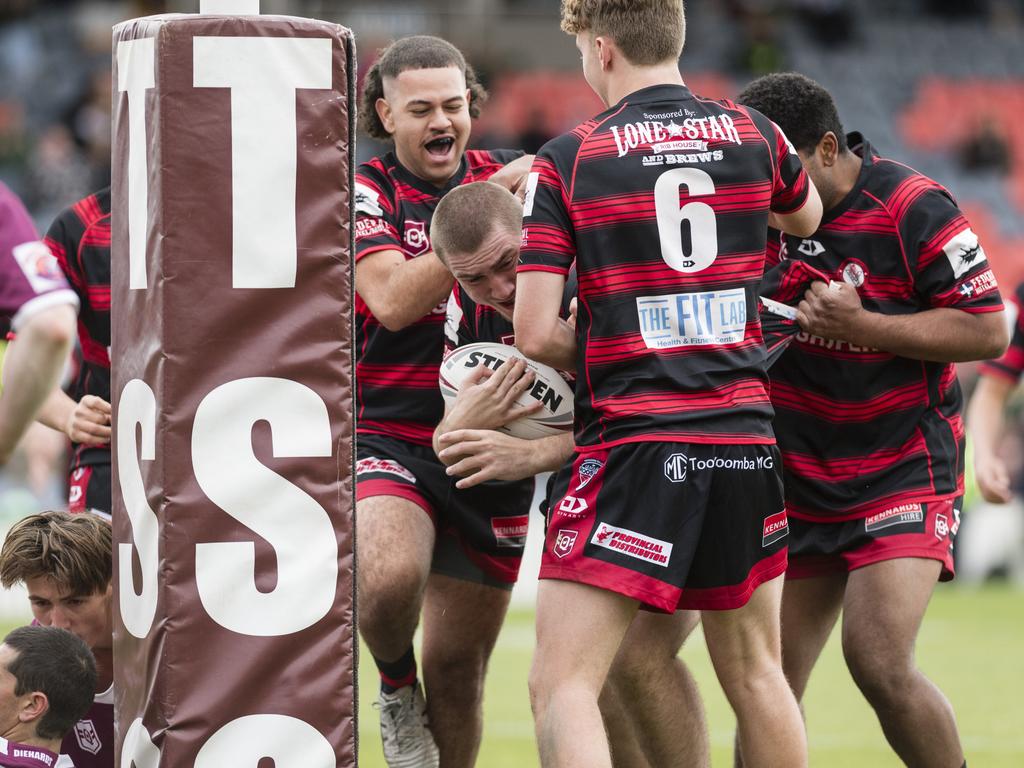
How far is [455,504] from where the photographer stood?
5.40 metres

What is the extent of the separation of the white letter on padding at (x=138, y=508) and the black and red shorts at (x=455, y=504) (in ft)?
5.04

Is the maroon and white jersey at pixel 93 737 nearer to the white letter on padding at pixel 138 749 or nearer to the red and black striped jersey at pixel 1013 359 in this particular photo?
the white letter on padding at pixel 138 749

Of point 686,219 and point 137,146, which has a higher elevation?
point 137,146

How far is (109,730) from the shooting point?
15.0 ft

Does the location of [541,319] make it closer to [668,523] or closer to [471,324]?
[668,523]

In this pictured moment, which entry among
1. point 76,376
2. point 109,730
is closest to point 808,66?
point 76,376

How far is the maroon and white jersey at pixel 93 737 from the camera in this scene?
178 inches

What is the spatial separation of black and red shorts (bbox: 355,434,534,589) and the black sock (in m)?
0.34

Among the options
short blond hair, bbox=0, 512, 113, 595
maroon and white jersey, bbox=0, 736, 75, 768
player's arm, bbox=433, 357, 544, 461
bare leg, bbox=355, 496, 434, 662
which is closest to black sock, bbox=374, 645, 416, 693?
bare leg, bbox=355, 496, 434, 662

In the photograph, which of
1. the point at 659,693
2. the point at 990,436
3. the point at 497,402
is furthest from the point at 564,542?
the point at 990,436

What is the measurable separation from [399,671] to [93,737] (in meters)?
1.21

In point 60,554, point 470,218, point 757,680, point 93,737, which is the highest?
point 470,218

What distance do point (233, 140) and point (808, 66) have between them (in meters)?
20.9

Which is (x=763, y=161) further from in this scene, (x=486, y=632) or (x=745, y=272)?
(x=486, y=632)
